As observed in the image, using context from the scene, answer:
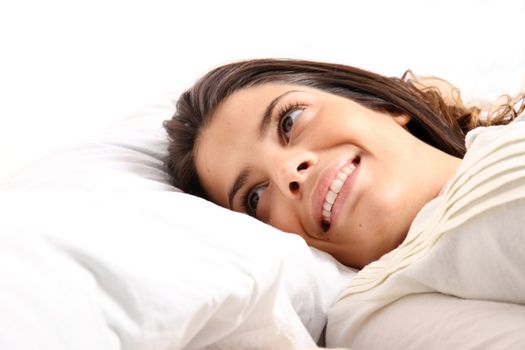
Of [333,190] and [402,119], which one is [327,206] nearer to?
[333,190]

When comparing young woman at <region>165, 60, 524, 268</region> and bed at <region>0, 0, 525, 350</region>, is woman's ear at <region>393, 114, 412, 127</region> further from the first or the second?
bed at <region>0, 0, 525, 350</region>

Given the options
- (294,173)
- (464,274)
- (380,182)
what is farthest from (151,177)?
(464,274)

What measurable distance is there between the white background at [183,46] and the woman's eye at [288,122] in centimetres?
57

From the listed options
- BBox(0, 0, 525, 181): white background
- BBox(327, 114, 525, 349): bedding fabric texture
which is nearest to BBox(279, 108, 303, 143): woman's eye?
BBox(327, 114, 525, 349): bedding fabric texture

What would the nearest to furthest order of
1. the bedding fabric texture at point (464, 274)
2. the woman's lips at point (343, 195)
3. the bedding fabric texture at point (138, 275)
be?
the bedding fabric texture at point (138, 275), the bedding fabric texture at point (464, 274), the woman's lips at point (343, 195)

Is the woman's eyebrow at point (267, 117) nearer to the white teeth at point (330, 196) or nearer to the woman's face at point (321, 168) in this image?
the woman's face at point (321, 168)

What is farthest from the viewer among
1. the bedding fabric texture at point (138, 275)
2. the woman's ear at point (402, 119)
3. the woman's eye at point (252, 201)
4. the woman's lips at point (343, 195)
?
the woman's ear at point (402, 119)

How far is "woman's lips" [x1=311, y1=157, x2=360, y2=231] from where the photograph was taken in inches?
44.3

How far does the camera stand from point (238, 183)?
123cm

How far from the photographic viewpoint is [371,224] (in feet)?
3.68

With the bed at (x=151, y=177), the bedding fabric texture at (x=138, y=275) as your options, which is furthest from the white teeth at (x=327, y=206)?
the bedding fabric texture at (x=138, y=275)

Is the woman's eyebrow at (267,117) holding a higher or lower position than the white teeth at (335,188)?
higher

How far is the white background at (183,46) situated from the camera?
1771 mm

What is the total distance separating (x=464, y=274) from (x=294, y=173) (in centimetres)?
43
